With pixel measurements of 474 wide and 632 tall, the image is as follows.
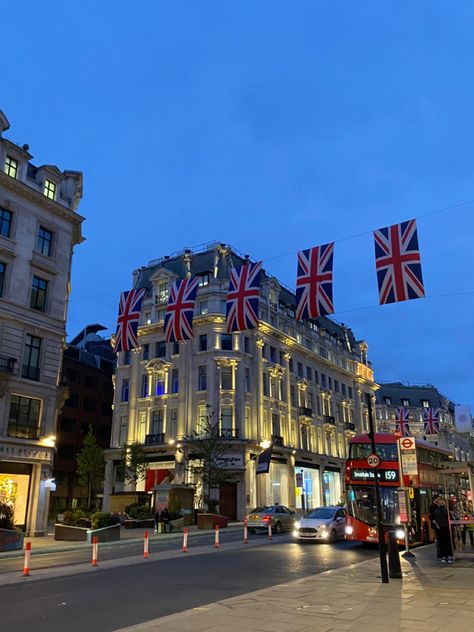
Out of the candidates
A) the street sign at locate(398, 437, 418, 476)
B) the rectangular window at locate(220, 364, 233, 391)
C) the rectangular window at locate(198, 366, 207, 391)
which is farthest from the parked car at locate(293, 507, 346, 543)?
the rectangular window at locate(198, 366, 207, 391)

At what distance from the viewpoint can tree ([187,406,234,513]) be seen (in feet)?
151

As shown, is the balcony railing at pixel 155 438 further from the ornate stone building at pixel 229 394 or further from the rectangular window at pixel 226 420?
the rectangular window at pixel 226 420

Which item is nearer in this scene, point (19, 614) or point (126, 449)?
point (19, 614)

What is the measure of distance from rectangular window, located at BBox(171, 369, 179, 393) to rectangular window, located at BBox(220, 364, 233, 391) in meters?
4.92

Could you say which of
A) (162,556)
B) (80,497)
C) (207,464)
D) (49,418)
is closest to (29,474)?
(49,418)

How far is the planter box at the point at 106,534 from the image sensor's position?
2670 centimetres

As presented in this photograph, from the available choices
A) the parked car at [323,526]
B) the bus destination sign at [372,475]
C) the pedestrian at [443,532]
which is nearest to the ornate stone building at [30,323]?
the parked car at [323,526]

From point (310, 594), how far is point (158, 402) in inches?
1835

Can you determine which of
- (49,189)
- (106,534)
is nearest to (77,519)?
(106,534)

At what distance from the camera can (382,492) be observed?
899 inches

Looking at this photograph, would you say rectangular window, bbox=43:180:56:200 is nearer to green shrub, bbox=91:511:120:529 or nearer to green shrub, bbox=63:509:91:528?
green shrub, bbox=63:509:91:528

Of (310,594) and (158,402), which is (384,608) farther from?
(158,402)

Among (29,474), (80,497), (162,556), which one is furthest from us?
(80,497)

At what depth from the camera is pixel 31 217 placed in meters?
33.4
